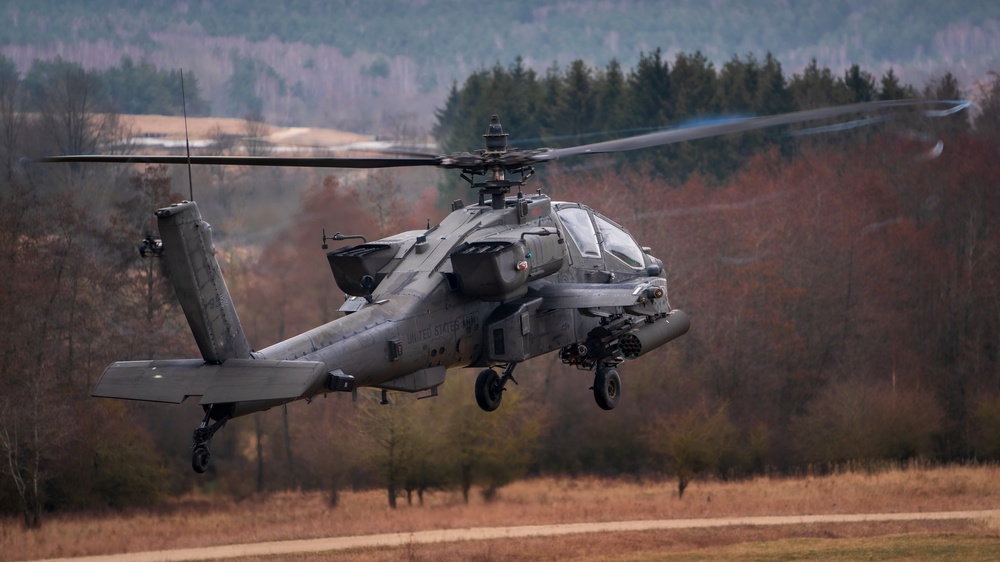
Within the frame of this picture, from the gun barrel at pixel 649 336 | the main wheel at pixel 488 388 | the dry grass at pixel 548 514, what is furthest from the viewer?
the dry grass at pixel 548 514

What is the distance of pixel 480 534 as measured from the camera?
4878 cm

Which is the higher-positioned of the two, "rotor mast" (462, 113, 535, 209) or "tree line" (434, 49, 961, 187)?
"tree line" (434, 49, 961, 187)

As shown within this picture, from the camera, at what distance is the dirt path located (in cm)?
4541

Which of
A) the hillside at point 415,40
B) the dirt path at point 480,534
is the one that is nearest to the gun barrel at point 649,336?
the dirt path at point 480,534

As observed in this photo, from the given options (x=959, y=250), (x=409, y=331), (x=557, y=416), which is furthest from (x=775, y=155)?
(x=409, y=331)

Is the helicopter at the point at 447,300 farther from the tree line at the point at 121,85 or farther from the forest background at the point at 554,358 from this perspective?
the tree line at the point at 121,85

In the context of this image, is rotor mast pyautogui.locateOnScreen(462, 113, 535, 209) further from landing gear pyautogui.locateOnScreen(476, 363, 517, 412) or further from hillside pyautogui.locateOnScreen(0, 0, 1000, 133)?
hillside pyautogui.locateOnScreen(0, 0, 1000, 133)

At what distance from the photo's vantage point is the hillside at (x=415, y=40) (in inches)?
2522

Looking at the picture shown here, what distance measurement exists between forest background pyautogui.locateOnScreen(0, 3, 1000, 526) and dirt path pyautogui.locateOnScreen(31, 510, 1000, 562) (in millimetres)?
4907

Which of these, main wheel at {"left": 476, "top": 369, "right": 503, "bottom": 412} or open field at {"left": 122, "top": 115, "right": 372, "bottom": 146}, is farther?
open field at {"left": 122, "top": 115, "right": 372, "bottom": 146}

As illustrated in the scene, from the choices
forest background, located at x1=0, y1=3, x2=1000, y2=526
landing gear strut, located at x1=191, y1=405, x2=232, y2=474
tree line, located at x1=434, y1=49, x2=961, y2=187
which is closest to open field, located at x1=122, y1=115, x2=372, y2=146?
forest background, located at x1=0, y1=3, x2=1000, y2=526

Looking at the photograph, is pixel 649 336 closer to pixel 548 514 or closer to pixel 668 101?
pixel 548 514

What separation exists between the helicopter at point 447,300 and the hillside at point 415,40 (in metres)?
34.0

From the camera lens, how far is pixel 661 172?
244 feet
